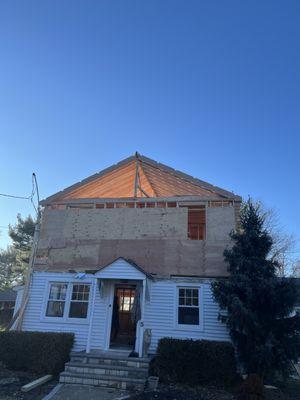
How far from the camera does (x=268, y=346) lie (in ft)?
27.7

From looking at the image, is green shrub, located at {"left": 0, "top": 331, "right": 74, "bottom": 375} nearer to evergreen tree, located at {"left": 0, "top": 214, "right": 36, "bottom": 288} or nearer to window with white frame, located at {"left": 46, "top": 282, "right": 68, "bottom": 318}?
window with white frame, located at {"left": 46, "top": 282, "right": 68, "bottom": 318}

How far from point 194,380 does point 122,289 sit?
5064 millimetres

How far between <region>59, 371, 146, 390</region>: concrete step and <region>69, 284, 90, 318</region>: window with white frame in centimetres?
293

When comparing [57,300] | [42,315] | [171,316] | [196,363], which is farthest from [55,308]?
[196,363]

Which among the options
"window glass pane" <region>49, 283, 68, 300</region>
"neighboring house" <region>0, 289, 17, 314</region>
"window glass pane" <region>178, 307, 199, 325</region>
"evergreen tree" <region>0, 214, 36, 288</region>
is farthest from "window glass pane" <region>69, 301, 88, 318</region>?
"evergreen tree" <region>0, 214, 36, 288</region>

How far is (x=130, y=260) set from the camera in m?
11.5

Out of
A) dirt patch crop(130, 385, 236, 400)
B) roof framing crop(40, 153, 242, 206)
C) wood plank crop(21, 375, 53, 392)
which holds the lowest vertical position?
wood plank crop(21, 375, 53, 392)

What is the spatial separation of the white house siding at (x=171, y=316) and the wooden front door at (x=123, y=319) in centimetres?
155

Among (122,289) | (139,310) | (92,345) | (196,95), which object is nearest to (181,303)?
(139,310)

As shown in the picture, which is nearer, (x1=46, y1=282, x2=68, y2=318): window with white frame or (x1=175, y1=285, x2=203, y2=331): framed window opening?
(x1=175, y1=285, x2=203, y2=331): framed window opening

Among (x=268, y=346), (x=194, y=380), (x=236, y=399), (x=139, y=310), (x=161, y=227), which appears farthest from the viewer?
(x=161, y=227)

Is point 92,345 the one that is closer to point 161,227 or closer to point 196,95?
point 161,227

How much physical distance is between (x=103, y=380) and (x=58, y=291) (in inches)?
185

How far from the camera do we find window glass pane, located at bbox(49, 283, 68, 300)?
12.6 metres
